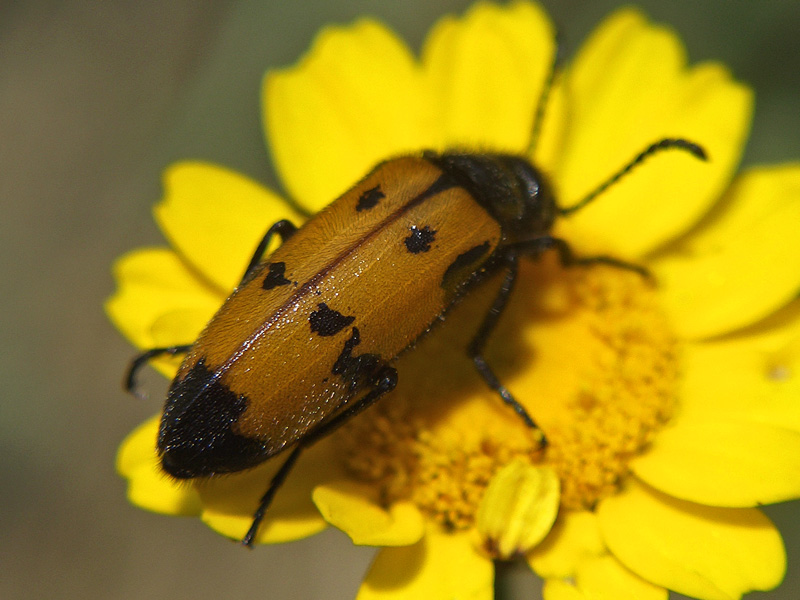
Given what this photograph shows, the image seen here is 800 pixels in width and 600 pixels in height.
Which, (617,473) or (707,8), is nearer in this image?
(617,473)

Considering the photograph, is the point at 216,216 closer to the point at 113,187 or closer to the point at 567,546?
the point at 567,546

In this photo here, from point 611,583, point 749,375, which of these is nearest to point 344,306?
point 611,583

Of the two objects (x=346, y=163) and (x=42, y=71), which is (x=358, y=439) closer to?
(x=346, y=163)

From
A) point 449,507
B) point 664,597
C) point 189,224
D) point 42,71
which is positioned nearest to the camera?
point 664,597

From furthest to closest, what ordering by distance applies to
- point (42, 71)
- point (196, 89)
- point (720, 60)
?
point (42, 71) → point (196, 89) → point (720, 60)

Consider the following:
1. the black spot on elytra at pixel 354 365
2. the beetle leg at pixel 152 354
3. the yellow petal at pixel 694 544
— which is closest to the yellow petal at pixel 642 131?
the yellow petal at pixel 694 544

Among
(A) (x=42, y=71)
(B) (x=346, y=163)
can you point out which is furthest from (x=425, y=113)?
(A) (x=42, y=71)
